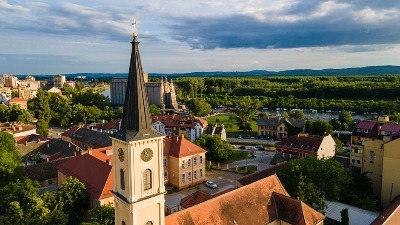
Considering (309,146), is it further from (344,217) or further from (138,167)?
(138,167)

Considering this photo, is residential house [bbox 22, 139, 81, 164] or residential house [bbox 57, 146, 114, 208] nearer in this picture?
residential house [bbox 57, 146, 114, 208]

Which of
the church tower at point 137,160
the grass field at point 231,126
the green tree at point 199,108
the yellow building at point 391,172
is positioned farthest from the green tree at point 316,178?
the green tree at point 199,108

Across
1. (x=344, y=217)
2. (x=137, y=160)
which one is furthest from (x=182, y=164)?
(x=137, y=160)

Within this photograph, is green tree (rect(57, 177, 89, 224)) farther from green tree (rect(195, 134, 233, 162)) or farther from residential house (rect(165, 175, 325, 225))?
green tree (rect(195, 134, 233, 162))

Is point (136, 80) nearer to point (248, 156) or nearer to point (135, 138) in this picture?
point (135, 138)

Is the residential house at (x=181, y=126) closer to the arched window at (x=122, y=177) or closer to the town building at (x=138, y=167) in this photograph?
the town building at (x=138, y=167)

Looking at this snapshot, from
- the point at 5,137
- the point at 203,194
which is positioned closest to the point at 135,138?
the point at 203,194

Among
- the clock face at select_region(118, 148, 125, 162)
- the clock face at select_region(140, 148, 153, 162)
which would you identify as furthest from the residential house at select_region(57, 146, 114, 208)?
the clock face at select_region(140, 148, 153, 162)
